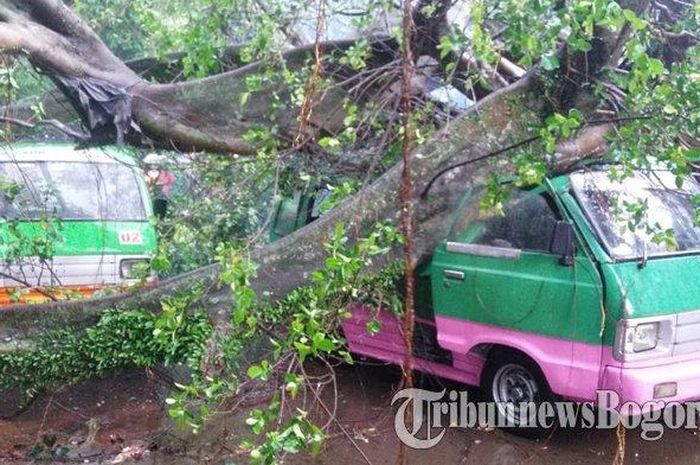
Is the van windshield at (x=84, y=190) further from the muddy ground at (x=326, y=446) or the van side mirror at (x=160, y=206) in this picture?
the muddy ground at (x=326, y=446)

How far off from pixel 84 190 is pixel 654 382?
213 inches

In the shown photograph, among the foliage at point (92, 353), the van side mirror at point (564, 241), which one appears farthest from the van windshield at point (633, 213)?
the foliage at point (92, 353)

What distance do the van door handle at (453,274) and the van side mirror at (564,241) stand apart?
0.79 meters

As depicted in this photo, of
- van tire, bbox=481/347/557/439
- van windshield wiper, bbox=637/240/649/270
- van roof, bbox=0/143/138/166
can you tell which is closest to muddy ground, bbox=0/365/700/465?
van tire, bbox=481/347/557/439

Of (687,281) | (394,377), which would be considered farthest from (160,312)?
(687,281)

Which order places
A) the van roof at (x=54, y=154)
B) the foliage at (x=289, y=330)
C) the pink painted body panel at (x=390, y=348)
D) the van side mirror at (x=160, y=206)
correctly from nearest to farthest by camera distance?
1. the foliage at (x=289, y=330)
2. the pink painted body panel at (x=390, y=348)
3. the van side mirror at (x=160, y=206)
4. the van roof at (x=54, y=154)

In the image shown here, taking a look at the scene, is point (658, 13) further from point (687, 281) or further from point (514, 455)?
point (514, 455)

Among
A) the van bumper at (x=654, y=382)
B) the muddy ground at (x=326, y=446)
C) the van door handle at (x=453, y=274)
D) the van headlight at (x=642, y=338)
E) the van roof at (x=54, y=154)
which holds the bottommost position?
the muddy ground at (x=326, y=446)

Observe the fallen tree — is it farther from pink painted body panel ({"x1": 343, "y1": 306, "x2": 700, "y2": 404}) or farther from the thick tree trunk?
pink painted body panel ({"x1": 343, "y1": 306, "x2": 700, "y2": 404})

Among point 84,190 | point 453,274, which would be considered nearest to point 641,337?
point 453,274

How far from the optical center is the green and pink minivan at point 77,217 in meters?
6.89

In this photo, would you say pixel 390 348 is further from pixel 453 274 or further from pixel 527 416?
pixel 527 416

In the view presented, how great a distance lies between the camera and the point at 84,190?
8016 mm

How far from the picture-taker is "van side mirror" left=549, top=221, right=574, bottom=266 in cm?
522
